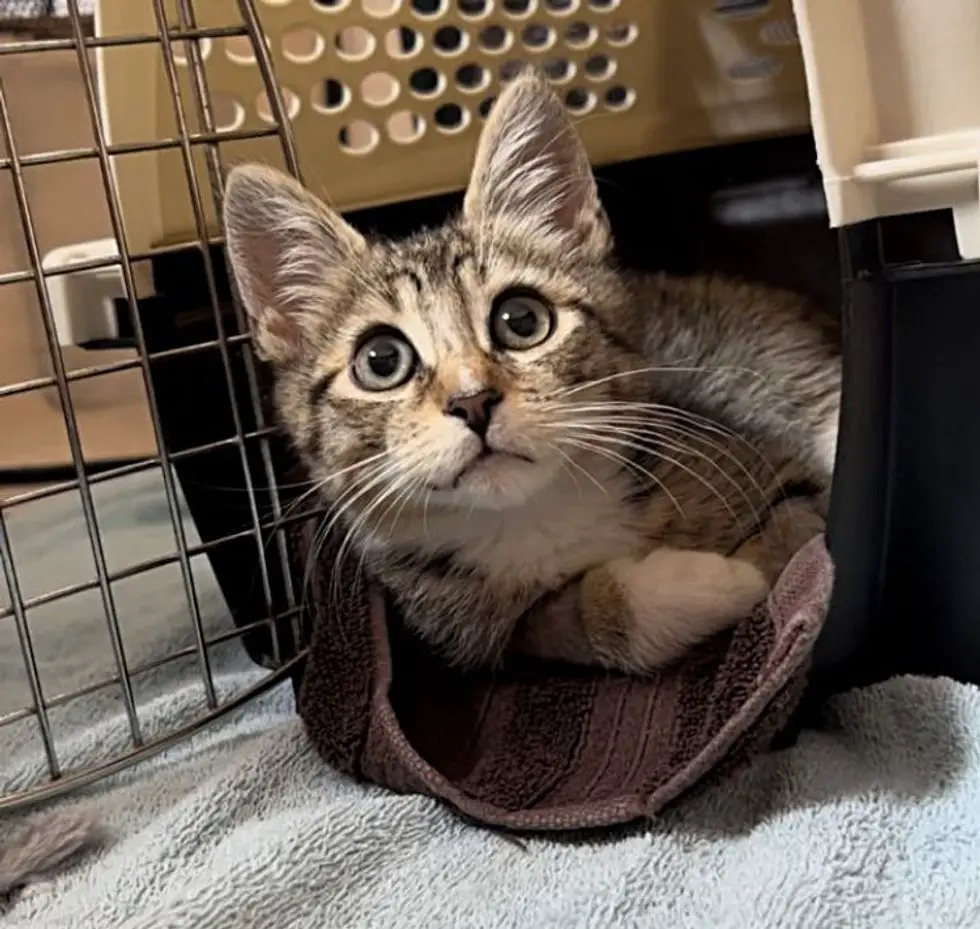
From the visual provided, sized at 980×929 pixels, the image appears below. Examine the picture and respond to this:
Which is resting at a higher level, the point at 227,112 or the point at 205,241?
the point at 227,112

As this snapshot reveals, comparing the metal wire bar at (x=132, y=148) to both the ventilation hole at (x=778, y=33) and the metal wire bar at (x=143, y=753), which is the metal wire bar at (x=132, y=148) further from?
the ventilation hole at (x=778, y=33)

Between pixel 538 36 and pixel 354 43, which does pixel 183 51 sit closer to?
pixel 354 43

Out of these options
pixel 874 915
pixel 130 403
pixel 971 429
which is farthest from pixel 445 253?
pixel 130 403

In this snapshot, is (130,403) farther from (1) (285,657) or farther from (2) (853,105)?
(2) (853,105)

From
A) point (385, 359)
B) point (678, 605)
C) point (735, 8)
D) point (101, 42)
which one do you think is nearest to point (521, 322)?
point (385, 359)

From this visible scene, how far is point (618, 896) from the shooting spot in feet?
2.41

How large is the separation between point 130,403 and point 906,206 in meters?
1.57

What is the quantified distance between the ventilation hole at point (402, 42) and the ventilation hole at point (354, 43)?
18 mm

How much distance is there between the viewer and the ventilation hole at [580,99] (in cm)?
129

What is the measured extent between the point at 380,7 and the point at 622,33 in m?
0.27

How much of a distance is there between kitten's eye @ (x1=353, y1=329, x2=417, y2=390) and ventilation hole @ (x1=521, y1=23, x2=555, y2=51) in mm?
461

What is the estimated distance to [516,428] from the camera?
84 centimetres

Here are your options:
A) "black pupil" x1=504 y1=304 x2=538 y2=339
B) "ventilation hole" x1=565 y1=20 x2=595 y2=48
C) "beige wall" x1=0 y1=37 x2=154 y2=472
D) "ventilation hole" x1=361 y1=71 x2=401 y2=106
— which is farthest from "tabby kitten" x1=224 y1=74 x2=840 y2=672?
"beige wall" x1=0 y1=37 x2=154 y2=472

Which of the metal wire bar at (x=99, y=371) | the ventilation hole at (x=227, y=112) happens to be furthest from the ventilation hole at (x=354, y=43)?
the metal wire bar at (x=99, y=371)
